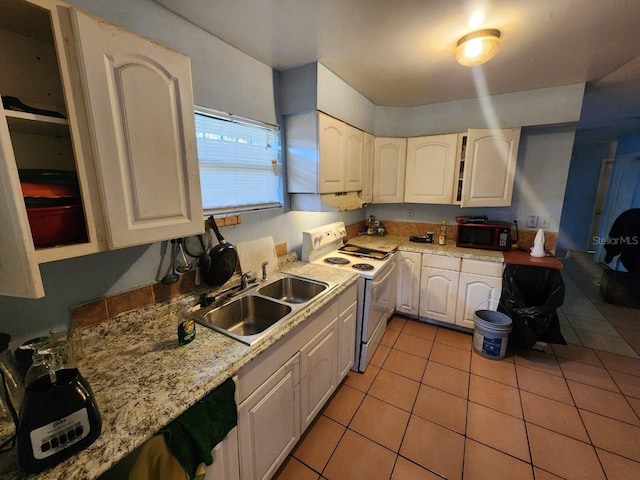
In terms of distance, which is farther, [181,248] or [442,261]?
[442,261]

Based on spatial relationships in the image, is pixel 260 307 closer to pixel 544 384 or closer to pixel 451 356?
pixel 451 356

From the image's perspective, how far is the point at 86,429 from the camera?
715 millimetres

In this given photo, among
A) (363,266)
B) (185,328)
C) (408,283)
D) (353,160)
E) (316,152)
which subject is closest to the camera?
(185,328)

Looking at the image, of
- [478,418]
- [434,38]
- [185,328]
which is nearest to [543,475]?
[478,418]

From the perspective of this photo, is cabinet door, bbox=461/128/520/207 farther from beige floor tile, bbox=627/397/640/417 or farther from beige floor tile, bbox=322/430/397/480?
beige floor tile, bbox=322/430/397/480

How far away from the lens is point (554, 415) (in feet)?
5.99

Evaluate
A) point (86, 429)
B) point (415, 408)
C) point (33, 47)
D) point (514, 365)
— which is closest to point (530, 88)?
point (514, 365)

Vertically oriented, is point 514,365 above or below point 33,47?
below

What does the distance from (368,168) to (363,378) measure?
79.4 inches

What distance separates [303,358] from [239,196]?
3.74ft

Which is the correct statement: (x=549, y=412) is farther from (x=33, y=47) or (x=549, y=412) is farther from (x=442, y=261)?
(x=33, y=47)

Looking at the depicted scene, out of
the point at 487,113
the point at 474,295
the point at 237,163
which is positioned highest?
the point at 487,113

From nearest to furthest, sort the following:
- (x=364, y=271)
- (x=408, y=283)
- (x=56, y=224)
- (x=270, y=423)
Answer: (x=56, y=224)
(x=270, y=423)
(x=364, y=271)
(x=408, y=283)

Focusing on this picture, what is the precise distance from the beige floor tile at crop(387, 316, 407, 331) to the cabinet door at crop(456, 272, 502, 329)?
561 millimetres
